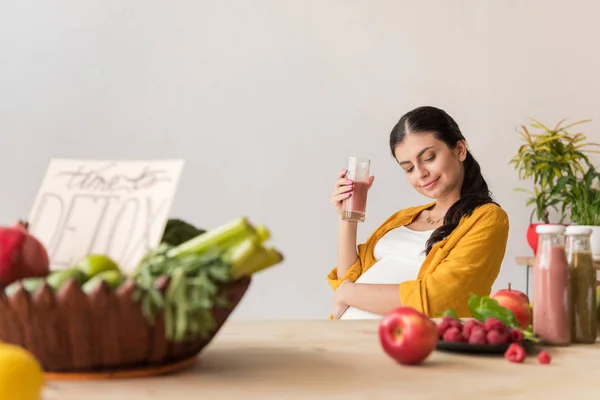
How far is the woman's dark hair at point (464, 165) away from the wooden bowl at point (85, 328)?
151 cm

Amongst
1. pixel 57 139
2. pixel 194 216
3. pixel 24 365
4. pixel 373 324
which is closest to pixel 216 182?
pixel 194 216

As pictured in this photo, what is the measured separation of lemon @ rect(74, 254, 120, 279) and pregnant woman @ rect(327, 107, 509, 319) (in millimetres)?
1304

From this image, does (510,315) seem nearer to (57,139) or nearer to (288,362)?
(288,362)

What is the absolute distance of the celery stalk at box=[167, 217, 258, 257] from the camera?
73 centimetres

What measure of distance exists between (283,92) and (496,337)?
244 cm

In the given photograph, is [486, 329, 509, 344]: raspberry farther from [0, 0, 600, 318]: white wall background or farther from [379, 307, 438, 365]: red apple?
[0, 0, 600, 318]: white wall background

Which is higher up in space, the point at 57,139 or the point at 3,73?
the point at 3,73

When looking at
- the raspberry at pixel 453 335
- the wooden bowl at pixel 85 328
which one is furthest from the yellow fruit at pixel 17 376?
the raspberry at pixel 453 335

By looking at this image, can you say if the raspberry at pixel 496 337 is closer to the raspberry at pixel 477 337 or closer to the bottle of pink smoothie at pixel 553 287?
the raspberry at pixel 477 337

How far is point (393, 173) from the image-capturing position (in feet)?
11.1

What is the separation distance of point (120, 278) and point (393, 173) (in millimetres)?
2738

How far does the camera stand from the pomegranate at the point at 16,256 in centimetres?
75

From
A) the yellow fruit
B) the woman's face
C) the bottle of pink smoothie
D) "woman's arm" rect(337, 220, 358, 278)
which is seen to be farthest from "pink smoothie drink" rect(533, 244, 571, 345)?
"woman's arm" rect(337, 220, 358, 278)

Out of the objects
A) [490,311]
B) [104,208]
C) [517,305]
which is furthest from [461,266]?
[104,208]
